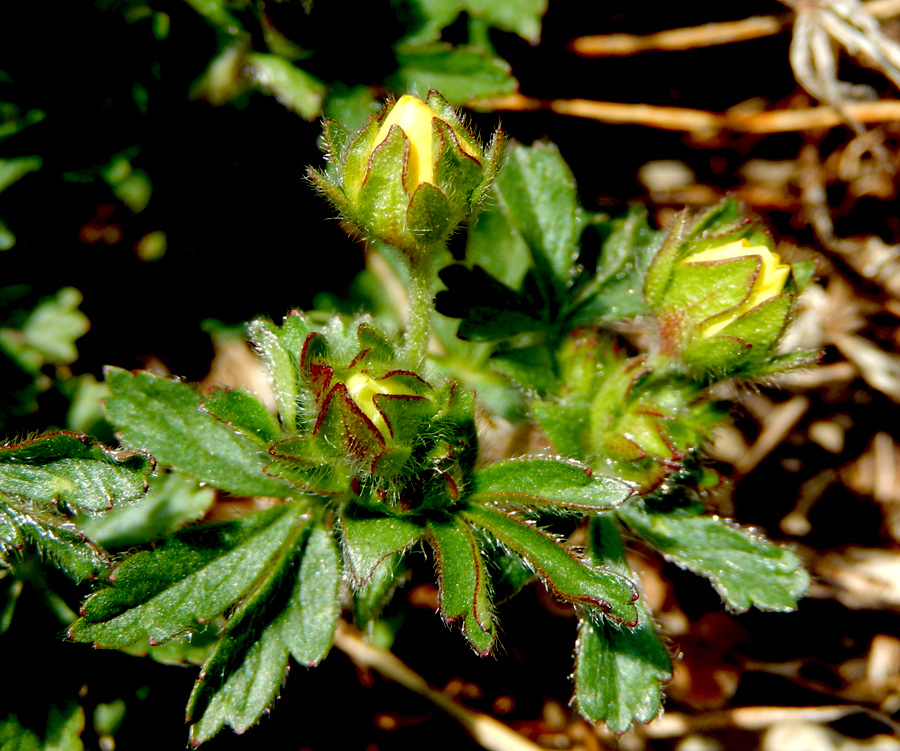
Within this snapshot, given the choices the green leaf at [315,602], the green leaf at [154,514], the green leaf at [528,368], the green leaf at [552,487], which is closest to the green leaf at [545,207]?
the green leaf at [528,368]

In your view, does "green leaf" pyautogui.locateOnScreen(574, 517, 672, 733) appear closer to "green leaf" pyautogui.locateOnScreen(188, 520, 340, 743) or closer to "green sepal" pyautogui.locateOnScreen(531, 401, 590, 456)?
"green sepal" pyautogui.locateOnScreen(531, 401, 590, 456)

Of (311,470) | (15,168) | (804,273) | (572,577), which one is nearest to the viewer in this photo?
(572,577)

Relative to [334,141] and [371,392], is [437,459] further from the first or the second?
[334,141]

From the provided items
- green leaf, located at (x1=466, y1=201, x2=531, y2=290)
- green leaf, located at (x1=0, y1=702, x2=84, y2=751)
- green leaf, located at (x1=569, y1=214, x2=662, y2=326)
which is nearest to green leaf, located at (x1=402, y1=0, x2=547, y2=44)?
green leaf, located at (x1=466, y1=201, x2=531, y2=290)

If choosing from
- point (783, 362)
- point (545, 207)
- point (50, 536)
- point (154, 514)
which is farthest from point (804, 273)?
point (50, 536)

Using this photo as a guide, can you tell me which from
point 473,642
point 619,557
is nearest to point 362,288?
point 619,557
